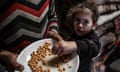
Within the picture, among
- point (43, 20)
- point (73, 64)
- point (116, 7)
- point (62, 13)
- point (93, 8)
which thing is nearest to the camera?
point (73, 64)

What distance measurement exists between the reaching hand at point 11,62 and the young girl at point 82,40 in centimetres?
13

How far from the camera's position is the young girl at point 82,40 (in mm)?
859

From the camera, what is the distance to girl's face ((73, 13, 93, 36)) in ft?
3.35

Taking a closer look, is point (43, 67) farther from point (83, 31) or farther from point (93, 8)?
point (93, 8)

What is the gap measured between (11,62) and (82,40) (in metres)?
0.29

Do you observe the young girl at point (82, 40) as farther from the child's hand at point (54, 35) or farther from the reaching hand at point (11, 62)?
the reaching hand at point (11, 62)

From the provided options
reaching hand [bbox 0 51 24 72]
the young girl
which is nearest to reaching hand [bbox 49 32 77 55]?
the young girl

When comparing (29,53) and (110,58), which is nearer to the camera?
(29,53)

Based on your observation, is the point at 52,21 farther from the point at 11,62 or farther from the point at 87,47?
the point at 11,62

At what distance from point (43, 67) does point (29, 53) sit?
8 centimetres

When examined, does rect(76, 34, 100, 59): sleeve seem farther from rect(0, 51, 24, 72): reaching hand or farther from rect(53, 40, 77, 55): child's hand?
rect(0, 51, 24, 72): reaching hand

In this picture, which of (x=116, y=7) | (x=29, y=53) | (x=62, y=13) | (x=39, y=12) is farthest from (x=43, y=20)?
(x=116, y=7)

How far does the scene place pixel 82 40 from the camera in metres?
0.96

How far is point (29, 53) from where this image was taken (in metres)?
0.91
